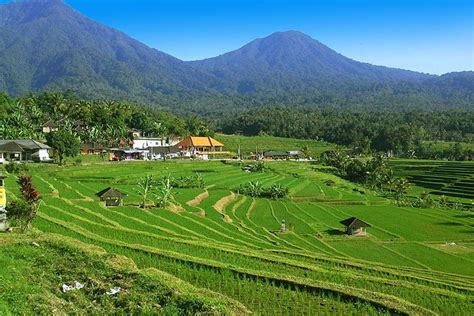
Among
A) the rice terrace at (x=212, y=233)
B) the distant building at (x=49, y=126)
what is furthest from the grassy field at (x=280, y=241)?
the distant building at (x=49, y=126)

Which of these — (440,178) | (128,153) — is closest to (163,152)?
(128,153)

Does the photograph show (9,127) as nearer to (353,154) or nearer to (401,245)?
(401,245)

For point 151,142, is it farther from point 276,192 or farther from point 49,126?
point 276,192

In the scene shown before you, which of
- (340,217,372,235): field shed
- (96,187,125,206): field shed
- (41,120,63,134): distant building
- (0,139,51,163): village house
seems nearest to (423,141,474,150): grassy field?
(41,120,63,134): distant building

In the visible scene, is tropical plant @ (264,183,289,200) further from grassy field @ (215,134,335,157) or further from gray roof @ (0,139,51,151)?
grassy field @ (215,134,335,157)

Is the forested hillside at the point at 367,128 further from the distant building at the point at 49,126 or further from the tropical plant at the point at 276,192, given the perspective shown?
the tropical plant at the point at 276,192
